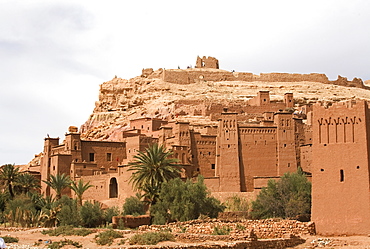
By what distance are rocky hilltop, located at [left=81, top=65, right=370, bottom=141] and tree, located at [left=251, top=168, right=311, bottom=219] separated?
22.1 m

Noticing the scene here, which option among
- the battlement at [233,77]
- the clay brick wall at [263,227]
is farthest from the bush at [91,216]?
the battlement at [233,77]

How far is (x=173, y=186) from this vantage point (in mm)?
36500

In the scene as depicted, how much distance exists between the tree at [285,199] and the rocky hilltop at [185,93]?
22111 millimetres

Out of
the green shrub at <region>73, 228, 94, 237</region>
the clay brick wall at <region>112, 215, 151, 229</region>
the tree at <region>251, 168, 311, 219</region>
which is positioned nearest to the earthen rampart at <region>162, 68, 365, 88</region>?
the tree at <region>251, 168, 311, 219</region>

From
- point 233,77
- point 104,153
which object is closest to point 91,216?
point 104,153

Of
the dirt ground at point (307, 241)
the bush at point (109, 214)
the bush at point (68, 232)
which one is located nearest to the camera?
the dirt ground at point (307, 241)

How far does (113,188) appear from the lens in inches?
1841

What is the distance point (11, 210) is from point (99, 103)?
3929 cm

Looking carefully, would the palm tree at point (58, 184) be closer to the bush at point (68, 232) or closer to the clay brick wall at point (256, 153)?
the clay brick wall at point (256, 153)

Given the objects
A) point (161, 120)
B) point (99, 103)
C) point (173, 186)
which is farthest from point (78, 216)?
point (99, 103)

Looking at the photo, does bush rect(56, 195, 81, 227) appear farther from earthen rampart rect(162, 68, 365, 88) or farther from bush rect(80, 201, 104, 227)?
earthen rampart rect(162, 68, 365, 88)

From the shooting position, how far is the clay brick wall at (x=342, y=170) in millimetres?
23578

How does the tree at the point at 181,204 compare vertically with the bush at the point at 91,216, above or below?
above

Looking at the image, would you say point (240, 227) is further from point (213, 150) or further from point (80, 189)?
point (213, 150)
